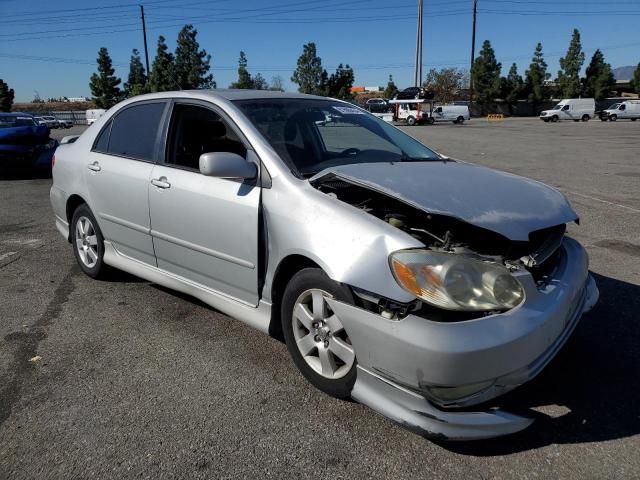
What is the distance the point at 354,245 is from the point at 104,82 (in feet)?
236

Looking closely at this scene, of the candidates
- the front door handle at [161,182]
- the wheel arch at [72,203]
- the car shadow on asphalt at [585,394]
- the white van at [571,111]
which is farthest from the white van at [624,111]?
the front door handle at [161,182]

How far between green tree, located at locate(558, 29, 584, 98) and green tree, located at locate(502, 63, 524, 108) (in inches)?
249

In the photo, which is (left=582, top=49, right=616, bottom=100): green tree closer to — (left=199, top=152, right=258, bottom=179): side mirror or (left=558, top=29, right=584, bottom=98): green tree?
(left=558, top=29, right=584, bottom=98): green tree

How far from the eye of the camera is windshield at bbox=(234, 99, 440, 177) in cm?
331

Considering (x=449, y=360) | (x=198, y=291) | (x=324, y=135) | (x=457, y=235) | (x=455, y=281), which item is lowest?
(x=198, y=291)

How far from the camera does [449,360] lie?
2.14 meters

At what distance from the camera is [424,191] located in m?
2.73

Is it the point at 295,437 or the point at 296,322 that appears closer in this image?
the point at 295,437

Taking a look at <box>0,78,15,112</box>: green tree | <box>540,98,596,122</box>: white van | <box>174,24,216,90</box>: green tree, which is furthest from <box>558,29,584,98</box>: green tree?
<box>0,78,15,112</box>: green tree

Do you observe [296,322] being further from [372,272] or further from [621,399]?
[621,399]

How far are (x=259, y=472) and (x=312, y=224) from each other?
46.8 inches

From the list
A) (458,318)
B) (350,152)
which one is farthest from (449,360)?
(350,152)

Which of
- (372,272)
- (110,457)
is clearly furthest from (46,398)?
(372,272)

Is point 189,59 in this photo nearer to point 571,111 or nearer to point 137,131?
point 571,111
